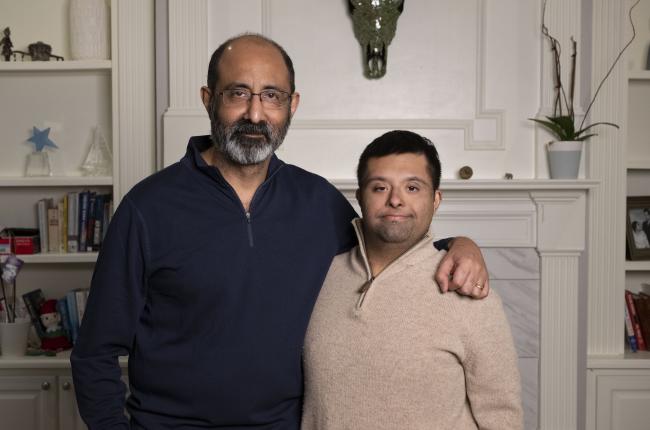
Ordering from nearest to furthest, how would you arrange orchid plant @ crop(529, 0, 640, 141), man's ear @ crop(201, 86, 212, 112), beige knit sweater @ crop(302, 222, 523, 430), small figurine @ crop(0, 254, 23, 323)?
beige knit sweater @ crop(302, 222, 523, 430), man's ear @ crop(201, 86, 212, 112), small figurine @ crop(0, 254, 23, 323), orchid plant @ crop(529, 0, 640, 141)

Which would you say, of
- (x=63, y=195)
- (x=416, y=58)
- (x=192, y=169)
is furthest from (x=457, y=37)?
(x=63, y=195)

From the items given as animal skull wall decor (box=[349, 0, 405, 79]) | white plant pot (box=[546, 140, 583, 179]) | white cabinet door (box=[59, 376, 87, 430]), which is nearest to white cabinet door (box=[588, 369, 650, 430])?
white plant pot (box=[546, 140, 583, 179])

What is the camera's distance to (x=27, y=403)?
3115 millimetres

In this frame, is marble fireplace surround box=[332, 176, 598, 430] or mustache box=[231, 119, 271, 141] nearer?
mustache box=[231, 119, 271, 141]

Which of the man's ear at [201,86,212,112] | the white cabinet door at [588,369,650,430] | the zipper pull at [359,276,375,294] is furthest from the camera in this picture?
the white cabinet door at [588,369,650,430]

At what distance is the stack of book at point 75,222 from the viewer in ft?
10.6

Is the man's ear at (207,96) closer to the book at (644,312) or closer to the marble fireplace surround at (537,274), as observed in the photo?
the marble fireplace surround at (537,274)

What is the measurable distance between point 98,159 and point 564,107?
2.18 meters

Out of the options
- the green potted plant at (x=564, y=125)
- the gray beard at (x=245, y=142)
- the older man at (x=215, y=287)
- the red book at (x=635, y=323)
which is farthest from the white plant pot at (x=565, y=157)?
the gray beard at (x=245, y=142)

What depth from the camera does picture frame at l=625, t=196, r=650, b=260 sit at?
3268 mm

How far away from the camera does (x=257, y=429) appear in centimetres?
162

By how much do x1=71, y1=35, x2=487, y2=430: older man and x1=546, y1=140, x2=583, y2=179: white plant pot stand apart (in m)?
1.54

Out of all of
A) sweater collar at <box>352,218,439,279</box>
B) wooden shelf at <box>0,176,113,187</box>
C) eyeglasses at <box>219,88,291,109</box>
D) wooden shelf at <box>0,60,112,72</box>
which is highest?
wooden shelf at <box>0,60,112,72</box>

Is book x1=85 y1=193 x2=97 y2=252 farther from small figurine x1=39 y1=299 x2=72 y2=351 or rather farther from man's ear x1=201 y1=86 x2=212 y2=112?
man's ear x1=201 y1=86 x2=212 y2=112
